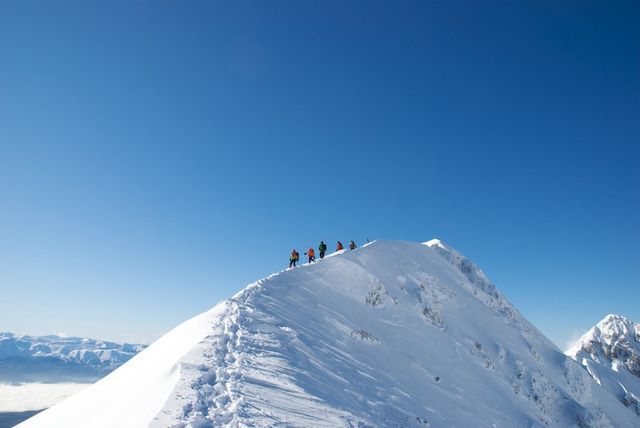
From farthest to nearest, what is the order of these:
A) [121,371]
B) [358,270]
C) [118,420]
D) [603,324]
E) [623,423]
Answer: [603,324] < [623,423] < [358,270] < [121,371] < [118,420]

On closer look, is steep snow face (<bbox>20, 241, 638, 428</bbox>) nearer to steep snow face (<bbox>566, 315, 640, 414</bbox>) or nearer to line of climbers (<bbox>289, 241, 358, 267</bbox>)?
line of climbers (<bbox>289, 241, 358, 267</bbox>)

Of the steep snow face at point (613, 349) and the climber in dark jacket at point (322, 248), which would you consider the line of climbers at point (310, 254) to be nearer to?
the climber in dark jacket at point (322, 248)

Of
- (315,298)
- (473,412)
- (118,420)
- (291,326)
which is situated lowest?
(473,412)

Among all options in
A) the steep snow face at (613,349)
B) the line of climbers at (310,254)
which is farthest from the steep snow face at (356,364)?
the steep snow face at (613,349)

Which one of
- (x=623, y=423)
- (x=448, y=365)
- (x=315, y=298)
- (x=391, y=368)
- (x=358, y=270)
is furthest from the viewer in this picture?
(x=623, y=423)

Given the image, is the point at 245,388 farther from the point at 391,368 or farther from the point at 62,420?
the point at 391,368

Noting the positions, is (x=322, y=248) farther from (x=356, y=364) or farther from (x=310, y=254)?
(x=356, y=364)

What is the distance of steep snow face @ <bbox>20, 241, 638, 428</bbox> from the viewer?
9969 millimetres

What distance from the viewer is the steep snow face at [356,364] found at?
997 cm

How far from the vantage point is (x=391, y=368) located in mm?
18984

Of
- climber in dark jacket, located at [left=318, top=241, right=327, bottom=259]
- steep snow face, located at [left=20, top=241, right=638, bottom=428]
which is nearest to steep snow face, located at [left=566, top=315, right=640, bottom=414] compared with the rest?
steep snow face, located at [left=20, top=241, right=638, bottom=428]

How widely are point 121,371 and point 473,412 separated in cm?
1946

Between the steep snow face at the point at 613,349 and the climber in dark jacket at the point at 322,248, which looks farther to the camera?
the steep snow face at the point at 613,349

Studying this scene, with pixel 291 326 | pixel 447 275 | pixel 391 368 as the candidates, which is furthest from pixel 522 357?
pixel 291 326
